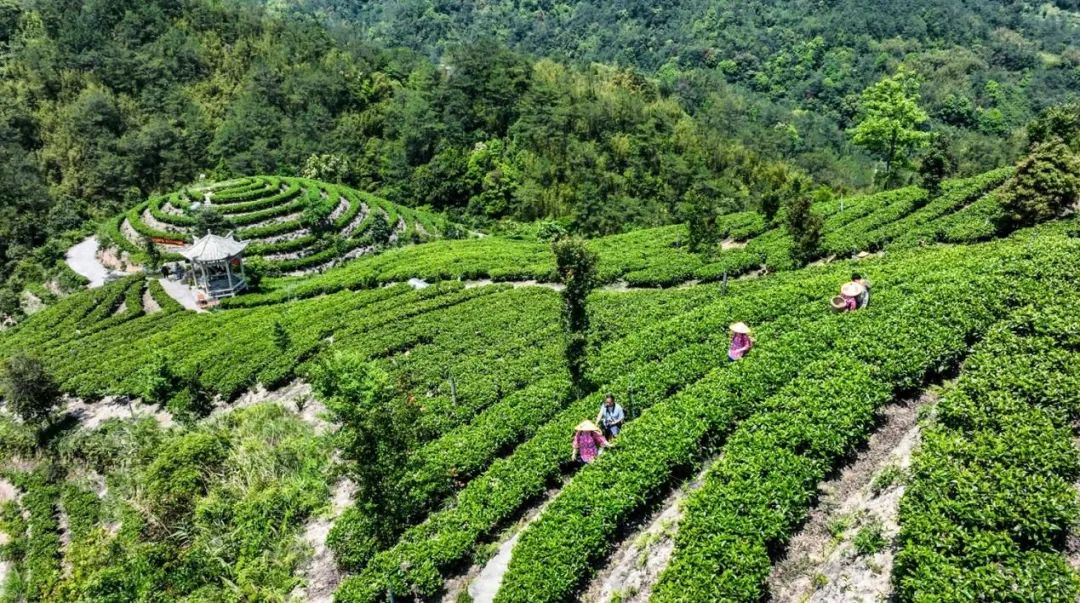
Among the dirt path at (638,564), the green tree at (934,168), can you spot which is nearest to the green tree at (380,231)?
the green tree at (934,168)

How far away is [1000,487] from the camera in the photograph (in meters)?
10.4

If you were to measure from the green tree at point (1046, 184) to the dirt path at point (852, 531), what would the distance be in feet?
65.5

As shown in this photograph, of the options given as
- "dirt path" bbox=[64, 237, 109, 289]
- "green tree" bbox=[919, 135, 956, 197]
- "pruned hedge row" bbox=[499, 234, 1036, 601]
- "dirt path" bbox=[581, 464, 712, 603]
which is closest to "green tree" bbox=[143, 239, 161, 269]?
Result: "dirt path" bbox=[64, 237, 109, 289]

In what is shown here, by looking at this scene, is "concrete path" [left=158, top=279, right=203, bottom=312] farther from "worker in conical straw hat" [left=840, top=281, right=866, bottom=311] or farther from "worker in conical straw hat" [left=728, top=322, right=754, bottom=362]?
"worker in conical straw hat" [left=840, top=281, right=866, bottom=311]

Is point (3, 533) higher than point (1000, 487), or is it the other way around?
point (1000, 487)

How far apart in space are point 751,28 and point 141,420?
180m

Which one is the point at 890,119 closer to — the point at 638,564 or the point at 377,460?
the point at 638,564

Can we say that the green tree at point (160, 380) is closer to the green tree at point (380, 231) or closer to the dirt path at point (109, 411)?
the dirt path at point (109, 411)

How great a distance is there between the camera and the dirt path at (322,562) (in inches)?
571

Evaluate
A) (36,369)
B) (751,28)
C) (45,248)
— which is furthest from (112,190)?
(751,28)

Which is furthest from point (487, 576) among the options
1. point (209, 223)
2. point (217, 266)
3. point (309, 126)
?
point (309, 126)

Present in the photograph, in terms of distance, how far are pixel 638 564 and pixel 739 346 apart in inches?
318

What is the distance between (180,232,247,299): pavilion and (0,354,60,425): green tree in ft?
56.0

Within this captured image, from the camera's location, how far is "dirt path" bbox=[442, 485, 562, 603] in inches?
518
